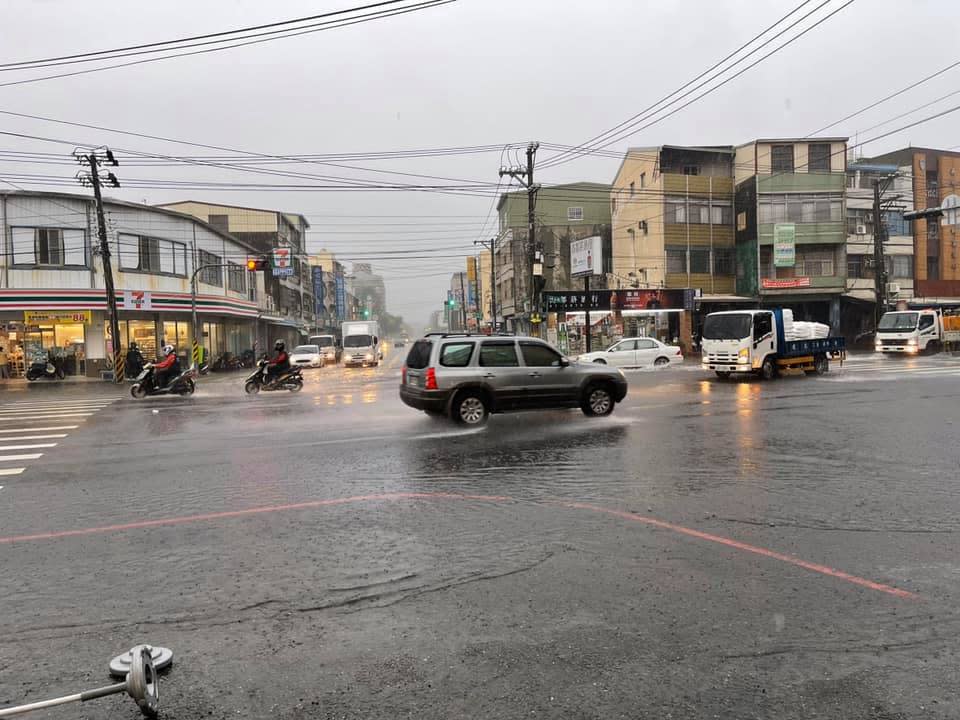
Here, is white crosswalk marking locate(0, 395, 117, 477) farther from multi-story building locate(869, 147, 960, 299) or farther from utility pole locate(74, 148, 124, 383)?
multi-story building locate(869, 147, 960, 299)

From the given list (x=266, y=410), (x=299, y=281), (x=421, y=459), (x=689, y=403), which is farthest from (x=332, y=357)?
(x=421, y=459)

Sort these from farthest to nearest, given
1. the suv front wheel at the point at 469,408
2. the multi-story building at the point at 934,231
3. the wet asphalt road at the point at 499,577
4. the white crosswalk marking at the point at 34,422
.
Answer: the multi-story building at the point at 934,231
the suv front wheel at the point at 469,408
the white crosswalk marking at the point at 34,422
the wet asphalt road at the point at 499,577

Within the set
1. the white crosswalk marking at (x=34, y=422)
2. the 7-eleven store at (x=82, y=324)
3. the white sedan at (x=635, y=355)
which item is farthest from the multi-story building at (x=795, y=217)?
the white crosswalk marking at (x=34, y=422)

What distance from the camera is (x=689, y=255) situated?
1774 inches

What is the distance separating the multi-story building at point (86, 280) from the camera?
101ft

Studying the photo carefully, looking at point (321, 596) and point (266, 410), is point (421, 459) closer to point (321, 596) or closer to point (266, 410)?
point (321, 596)

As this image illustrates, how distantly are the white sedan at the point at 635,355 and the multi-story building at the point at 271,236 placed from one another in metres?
31.7

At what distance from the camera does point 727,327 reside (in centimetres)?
2270

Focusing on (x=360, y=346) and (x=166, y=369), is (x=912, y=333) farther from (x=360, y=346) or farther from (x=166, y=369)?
(x=166, y=369)

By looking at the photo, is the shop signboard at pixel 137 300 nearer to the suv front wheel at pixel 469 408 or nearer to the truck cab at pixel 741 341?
the suv front wheel at pixel 469 408

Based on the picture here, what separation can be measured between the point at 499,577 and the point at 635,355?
25817 mm

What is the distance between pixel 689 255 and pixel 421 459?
39328 millimetres

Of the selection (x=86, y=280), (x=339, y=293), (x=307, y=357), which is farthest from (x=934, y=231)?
(x=339, y=293)

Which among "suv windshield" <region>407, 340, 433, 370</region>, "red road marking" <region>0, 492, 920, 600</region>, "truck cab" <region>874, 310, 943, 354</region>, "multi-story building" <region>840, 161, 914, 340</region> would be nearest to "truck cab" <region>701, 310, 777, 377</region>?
"suv windshield" <region>407, 340, 433, 370</region>
